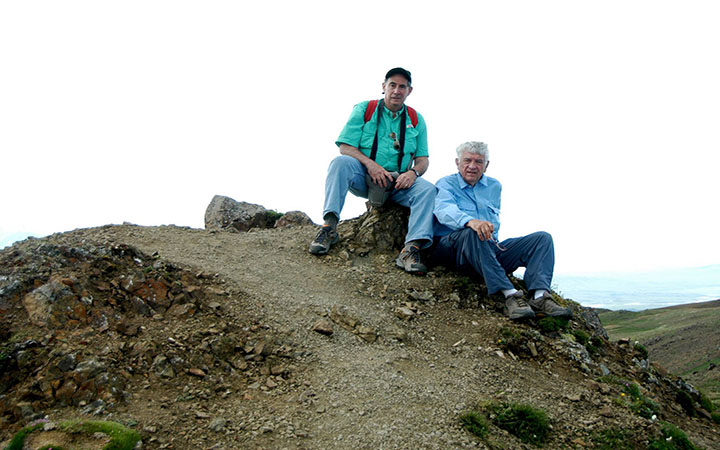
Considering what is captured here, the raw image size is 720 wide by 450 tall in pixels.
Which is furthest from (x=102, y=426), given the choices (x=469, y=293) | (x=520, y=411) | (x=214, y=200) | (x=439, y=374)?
(x=214, y=200)

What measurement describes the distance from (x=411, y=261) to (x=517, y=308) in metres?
2.15

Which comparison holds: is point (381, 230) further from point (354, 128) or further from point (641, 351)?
point (641, 351)

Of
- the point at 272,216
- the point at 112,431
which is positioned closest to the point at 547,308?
the point at 112,431

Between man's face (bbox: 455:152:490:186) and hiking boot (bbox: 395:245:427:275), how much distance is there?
1652mm

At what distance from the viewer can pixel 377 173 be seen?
348 inches

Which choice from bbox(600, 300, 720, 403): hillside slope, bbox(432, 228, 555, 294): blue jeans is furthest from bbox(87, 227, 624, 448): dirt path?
bbox(600, 300, 720, 403): hillside slope

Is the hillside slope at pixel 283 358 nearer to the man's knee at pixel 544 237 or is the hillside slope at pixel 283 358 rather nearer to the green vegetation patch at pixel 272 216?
the man's knee at pixel 544 237

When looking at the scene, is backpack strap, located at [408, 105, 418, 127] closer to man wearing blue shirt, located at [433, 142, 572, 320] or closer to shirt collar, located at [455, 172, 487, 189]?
man wearing blue shirt, located at [433, 142, 572, 320]

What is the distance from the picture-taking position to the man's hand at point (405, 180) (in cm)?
893

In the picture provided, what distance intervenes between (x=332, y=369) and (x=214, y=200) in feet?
33.5

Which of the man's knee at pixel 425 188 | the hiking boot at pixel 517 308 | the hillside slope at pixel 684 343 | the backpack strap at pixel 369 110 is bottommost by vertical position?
the hillside slope at pixel 684 343

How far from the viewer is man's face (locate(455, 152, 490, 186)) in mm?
8227

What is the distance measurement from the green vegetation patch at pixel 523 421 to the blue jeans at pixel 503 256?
8.17 ft

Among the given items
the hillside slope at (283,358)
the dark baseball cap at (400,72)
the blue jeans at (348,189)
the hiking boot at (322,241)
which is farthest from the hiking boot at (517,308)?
the dark baseball cap at (400,72)
